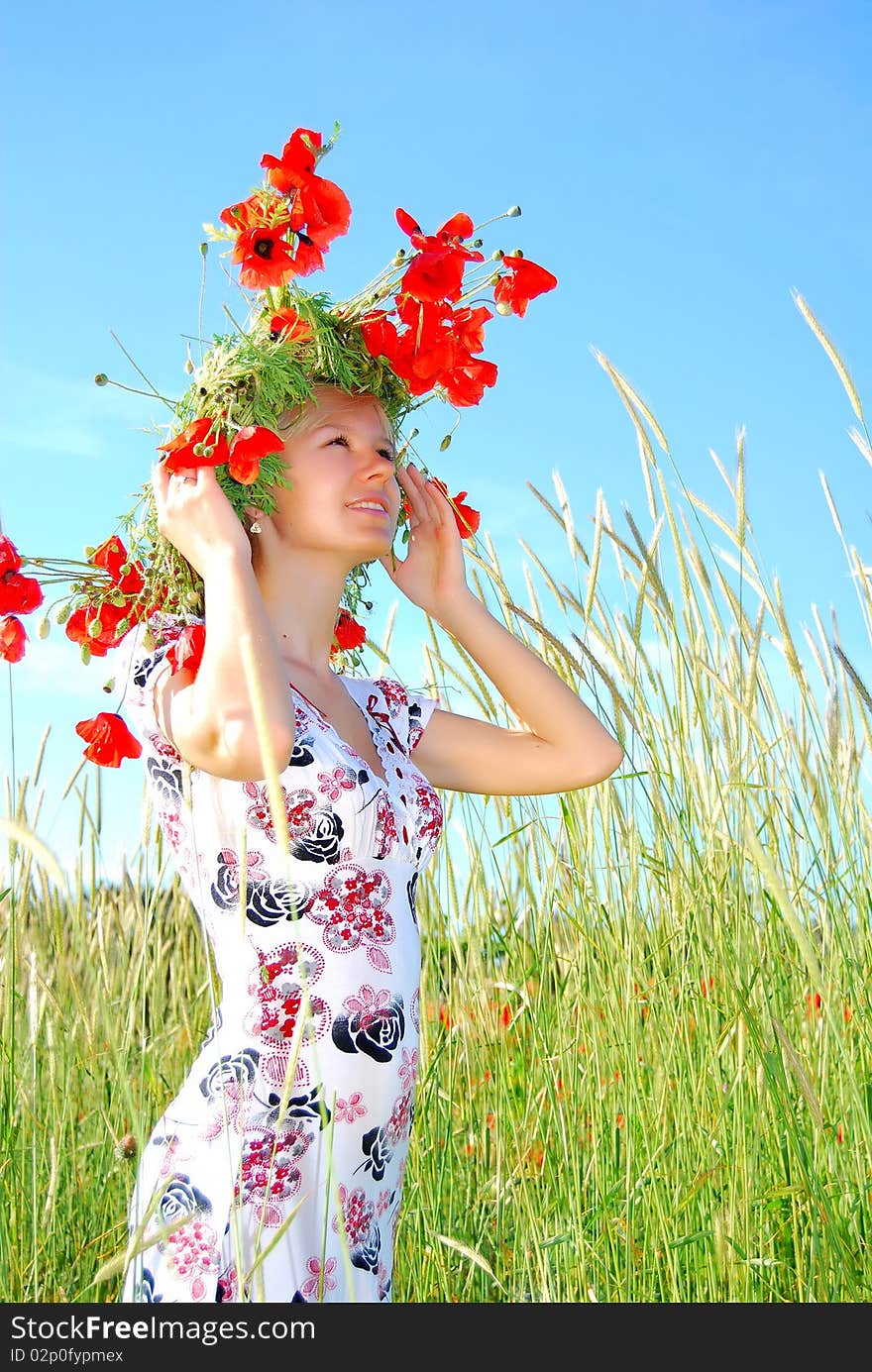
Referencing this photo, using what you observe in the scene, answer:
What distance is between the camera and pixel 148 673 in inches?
59.7

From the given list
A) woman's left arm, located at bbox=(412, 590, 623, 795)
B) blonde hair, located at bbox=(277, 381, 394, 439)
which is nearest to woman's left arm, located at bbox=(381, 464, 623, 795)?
woman's left arm, located at bbox=(412, 590, 623, 795)

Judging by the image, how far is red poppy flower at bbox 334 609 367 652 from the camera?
6.24 ft

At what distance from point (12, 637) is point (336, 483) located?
0.50m

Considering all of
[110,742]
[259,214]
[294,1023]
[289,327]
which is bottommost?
[294,1023]

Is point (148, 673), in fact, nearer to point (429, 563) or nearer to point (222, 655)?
point (222, 655)

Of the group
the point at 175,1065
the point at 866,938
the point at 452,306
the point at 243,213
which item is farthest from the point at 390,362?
the point at 175,1065

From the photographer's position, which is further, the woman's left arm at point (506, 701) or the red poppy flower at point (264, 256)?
the woman's left arm at point (506, 701)

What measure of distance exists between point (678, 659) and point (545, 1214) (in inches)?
33.6

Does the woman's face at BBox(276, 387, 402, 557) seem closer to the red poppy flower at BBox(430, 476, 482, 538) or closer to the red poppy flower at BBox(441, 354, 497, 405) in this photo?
the red poppy flower at BBox(441, 354, 497, 405)

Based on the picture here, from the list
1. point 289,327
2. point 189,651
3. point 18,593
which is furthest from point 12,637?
point 289,327

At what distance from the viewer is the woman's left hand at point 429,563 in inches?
71.8

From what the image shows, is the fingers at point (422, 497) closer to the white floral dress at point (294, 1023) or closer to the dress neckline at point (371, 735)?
the dress neckline at point (371, 735)

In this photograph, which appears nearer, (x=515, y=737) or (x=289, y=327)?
(x=289, y=327)

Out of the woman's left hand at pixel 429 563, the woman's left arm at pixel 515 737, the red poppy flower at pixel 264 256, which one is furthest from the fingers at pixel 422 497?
the red poppy flower at pixel 264 256
